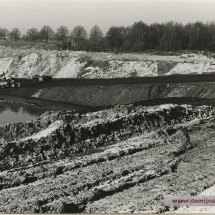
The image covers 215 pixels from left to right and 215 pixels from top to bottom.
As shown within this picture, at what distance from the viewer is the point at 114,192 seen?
1308 centimetres

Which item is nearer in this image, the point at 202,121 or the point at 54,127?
the point at 54,127

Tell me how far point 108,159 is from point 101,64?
3339cm

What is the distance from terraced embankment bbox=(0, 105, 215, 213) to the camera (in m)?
12.4

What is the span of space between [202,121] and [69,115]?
7.87 metres

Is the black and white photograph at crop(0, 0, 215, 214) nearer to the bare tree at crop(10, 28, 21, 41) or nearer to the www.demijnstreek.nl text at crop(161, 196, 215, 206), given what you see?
the www.demijnstreek.nl text at crop(161, 196, 215, 206)

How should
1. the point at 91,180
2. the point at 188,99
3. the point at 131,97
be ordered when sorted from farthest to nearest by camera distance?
the point at 131,97, the point at 188,99, the point at 91,180

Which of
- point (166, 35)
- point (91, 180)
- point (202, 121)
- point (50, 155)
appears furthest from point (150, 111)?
point (166, 35)

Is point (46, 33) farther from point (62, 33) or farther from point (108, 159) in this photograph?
point (108, 159)

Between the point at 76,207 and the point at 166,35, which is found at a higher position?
A: the point at 166,35

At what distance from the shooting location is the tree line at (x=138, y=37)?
5847cm

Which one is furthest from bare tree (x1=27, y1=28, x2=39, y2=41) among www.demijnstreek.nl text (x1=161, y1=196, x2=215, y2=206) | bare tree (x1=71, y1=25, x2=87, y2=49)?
www.demijnstreek.nl text (x1=161, y1=196, x2=215, y2=206)

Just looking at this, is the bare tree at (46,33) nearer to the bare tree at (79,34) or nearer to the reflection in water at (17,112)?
the bare tree at (79,34)

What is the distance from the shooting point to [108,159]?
53.6 ft

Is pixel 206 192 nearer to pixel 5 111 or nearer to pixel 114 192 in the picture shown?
pixel 114 192
